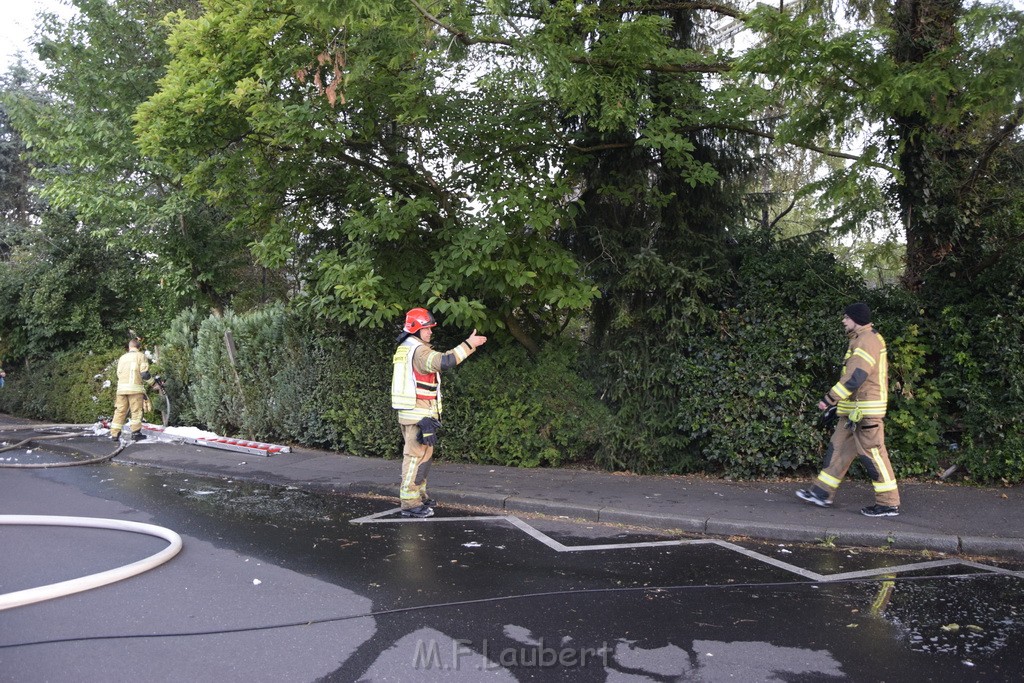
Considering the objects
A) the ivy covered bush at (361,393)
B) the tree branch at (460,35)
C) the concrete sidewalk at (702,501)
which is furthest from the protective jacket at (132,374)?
the tree branch at (460,35)

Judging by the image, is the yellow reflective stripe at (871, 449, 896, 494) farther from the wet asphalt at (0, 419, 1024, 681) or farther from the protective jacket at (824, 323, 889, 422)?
the wet asphalt at (0, 419, 1024, 681)

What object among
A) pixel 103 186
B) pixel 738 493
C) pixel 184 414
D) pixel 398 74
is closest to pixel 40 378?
pixel 184 414

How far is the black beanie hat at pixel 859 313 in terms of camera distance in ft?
23.7

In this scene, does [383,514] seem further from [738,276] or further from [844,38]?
[844,38]

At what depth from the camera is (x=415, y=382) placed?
7.51 m

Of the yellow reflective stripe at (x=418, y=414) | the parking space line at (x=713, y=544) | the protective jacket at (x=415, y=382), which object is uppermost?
the protective jacket at (x=415, y=382)

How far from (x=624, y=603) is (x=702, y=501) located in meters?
3.07

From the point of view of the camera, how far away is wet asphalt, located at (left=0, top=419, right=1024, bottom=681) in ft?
13.6

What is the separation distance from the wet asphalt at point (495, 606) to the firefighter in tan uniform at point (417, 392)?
0.56 meters

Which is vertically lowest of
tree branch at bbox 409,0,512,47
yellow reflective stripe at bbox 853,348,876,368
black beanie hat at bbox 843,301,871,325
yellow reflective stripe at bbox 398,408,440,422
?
yellow reflective stripe at bbox 398,408,440,422

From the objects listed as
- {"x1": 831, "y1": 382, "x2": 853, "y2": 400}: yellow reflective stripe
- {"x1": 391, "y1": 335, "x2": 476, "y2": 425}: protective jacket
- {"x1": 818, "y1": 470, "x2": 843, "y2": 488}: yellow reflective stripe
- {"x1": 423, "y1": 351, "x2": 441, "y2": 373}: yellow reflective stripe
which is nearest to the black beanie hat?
{"x1": 831, "y1": 382, "x2": 853, "y2": 400}: yellow reflective stripe

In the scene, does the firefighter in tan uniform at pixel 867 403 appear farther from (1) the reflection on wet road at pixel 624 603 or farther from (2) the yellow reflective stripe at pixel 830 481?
(1) the reflection on wet road at pixel 624 603

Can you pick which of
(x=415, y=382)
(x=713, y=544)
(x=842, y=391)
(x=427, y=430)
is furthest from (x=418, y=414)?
(x=842, y=391)

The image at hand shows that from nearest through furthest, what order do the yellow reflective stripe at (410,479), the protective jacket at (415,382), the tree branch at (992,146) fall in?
the protective jacket at (415,382) < the yellow reflective stripe at (410,479) < the tree branch at (992,146)
